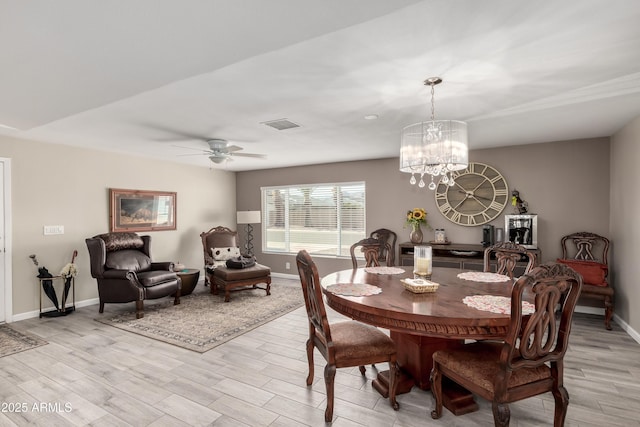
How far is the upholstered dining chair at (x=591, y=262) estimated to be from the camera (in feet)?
12.3

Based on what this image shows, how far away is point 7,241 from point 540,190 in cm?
718

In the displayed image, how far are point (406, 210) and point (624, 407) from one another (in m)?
3.68

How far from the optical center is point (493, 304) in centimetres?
197

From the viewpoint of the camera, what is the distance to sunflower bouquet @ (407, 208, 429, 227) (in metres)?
5.27

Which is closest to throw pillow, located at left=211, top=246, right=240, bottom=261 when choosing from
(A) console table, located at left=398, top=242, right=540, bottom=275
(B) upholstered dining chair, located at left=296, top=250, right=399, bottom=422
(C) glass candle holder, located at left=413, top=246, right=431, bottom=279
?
(A) console table, located at left=398, top=242, right=540, bottom=275

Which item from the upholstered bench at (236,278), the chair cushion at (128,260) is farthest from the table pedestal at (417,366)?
the chair cushion at (128,260)

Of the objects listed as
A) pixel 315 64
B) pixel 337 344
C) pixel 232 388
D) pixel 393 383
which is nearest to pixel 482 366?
pixel 393 383

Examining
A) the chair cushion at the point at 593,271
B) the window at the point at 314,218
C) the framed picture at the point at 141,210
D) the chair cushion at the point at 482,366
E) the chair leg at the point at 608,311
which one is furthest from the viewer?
the window at the point at 314,218

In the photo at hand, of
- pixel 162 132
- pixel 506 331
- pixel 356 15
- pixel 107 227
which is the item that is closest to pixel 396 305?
pixel 506 331

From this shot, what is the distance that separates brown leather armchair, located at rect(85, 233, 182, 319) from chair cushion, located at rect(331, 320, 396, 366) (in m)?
3.12

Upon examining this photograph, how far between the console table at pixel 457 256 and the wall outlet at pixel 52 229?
16.4ft

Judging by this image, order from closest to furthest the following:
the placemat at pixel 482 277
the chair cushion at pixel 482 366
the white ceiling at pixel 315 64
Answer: the white ceiling at pixel 315 64 → the chair cushion at pixel 482 366 → the placemat at pixel 482 277

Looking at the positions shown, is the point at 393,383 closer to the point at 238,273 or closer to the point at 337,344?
the point at 337,344

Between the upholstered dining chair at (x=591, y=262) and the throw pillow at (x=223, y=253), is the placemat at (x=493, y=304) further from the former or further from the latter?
the throw pillow at (x=223, y=253)
